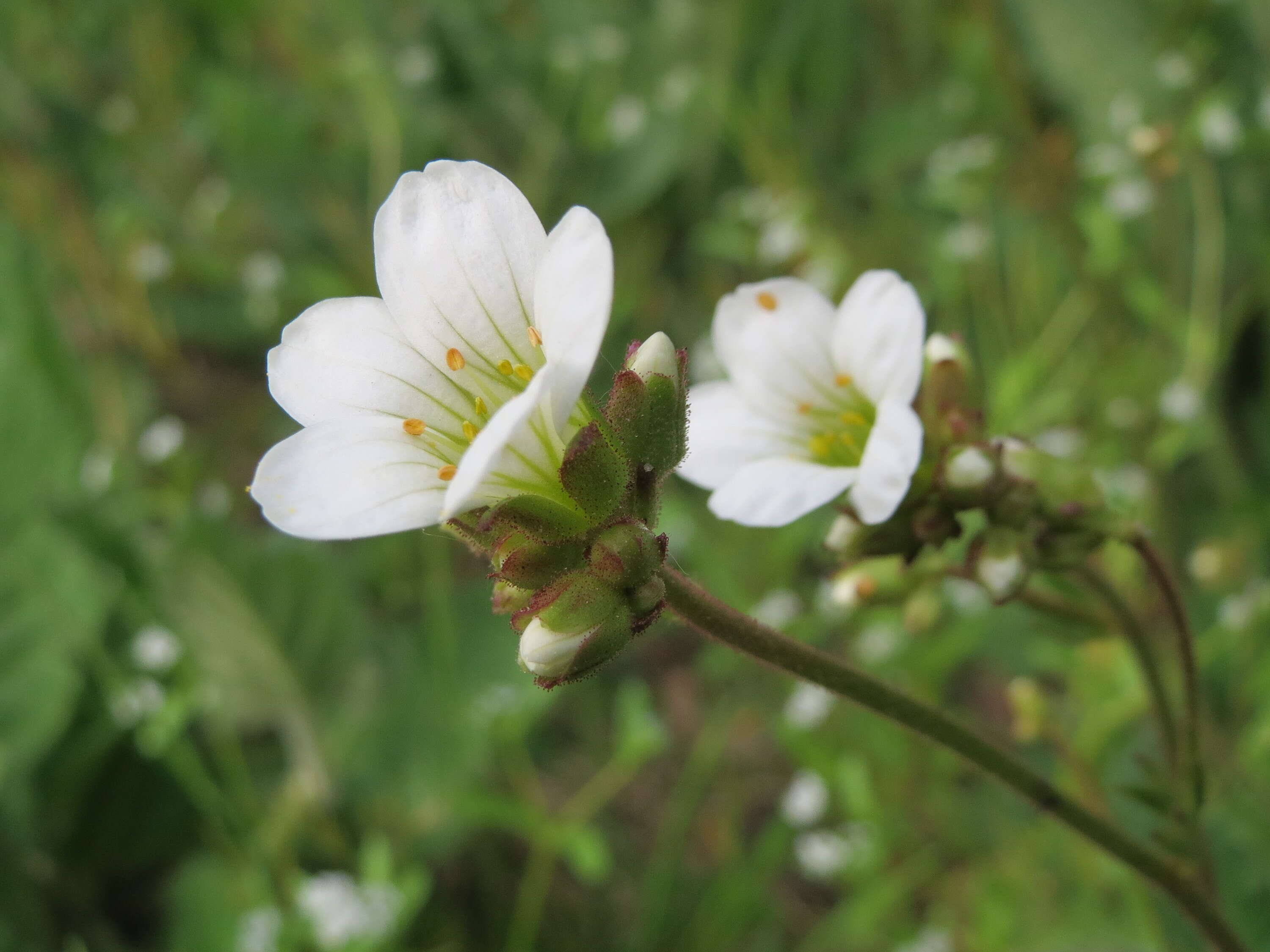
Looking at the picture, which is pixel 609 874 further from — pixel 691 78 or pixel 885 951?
A: pixel 691 78

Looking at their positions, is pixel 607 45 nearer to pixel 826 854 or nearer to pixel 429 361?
pixel 826 854

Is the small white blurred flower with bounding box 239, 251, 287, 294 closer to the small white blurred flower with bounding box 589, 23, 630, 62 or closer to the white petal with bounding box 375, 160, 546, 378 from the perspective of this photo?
the small white blurred flower with bounding box 589, 23, 630, 62

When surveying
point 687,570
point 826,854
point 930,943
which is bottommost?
point 930,943

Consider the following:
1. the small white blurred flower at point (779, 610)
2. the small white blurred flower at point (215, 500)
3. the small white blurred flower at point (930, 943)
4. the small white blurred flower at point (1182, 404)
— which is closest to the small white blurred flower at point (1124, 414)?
the small white blurred flower at point (1182, 404)

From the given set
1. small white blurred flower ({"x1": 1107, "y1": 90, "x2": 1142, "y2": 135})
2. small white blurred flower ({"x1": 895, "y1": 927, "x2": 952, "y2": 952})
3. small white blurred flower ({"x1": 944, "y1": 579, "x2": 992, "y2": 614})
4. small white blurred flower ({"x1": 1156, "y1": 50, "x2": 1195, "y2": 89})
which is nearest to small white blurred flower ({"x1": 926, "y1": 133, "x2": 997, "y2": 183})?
small white blurred flower ({"x1": 1107, "y1": 90, "x2": 1142, "y2": 135})

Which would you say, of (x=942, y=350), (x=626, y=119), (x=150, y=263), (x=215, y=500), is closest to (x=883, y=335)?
(x=942, y=350)
